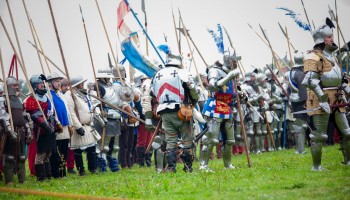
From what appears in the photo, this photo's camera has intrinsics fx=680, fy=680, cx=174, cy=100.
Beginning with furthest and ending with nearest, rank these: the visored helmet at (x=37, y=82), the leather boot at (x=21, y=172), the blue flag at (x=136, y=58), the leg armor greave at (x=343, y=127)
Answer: the blue flag at (x=136, y=58)
the visored helmet at (x=37, y=82)
the leather boot at (x=21, y=172)
the leg armor greave at (x=343, y=127)

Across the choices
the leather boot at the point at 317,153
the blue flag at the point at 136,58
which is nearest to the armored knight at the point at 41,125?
the blue flag at the point at 136,58

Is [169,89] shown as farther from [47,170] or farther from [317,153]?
[47,170]

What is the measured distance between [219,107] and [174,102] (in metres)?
0.92

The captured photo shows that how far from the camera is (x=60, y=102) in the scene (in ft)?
45.6

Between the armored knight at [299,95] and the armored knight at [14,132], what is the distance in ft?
20.8

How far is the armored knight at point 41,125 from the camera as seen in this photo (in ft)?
43.0

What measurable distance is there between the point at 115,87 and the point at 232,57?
393 cm

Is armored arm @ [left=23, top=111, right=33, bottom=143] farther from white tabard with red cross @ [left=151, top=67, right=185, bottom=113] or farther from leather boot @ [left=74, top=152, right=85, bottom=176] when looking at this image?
white tabard with red cross @ [left=151, top=67, right=185, bottom=113]

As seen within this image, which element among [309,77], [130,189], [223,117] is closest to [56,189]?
[130,189]

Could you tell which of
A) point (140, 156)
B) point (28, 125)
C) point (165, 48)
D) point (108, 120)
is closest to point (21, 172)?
point (28, 125)

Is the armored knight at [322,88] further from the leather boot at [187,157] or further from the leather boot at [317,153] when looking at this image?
the leather boot at [187,157]

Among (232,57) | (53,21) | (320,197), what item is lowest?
(320,197)

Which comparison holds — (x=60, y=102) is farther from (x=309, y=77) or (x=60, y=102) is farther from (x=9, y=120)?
(x=309, y=77)

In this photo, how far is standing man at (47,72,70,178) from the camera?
13.9m
